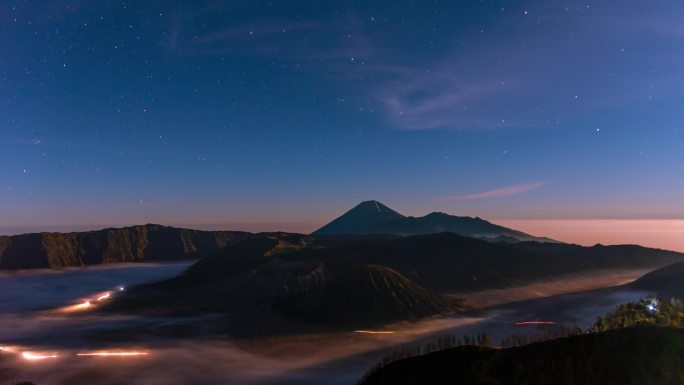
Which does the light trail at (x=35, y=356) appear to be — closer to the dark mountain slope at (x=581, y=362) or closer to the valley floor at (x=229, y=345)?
the valley floor at (x=229, y=345)

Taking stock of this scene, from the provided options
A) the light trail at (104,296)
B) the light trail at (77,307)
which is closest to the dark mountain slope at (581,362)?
the light trail at (77,307)

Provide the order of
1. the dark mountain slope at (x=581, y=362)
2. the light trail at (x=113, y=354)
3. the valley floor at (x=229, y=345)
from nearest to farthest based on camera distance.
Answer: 1. the dark mountain slope at (x=581, y=362)
2. the valley floor at (x=229, y=345)
3. the light trail at (x=113, y=354)

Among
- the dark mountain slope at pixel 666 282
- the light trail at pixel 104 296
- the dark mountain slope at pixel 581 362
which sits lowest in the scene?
the light trail at pixel 104 296

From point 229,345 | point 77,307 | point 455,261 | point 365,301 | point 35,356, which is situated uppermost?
point 455,261

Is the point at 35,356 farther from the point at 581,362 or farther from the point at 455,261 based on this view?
the point at 455,261

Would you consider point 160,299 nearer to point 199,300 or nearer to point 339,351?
point 199,300

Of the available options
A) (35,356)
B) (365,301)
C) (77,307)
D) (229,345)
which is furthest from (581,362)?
(77,307)
